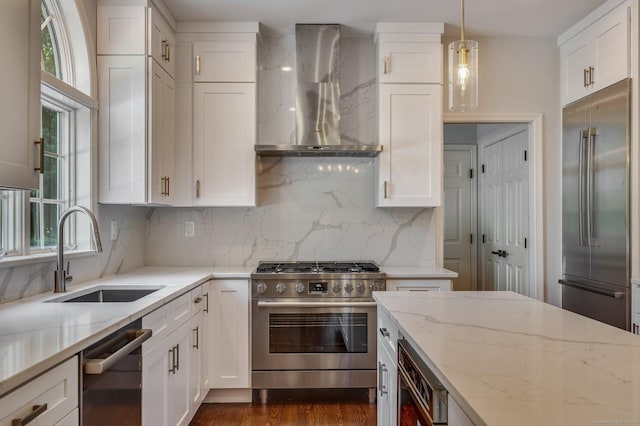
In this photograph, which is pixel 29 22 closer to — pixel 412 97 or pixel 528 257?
pixel 412 97

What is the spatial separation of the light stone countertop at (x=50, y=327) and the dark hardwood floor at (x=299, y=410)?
3.35 feet

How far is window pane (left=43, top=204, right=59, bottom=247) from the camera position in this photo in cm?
219

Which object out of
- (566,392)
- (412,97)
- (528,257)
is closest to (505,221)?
(528,257)

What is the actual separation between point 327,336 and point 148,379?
127 centimetres

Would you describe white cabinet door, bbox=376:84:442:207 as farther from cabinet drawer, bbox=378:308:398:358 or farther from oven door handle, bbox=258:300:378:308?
cabinet drawer, bbox=378:308:398:358

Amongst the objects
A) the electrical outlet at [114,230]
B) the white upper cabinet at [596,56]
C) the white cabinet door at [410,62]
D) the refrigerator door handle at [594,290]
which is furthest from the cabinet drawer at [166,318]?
the white upper cabinet at [596,56]

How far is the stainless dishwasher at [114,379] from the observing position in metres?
1.32

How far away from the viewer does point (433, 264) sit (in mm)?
3303

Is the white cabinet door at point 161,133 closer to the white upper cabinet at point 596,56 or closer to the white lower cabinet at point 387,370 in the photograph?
the white lower cabinet at point 387,370

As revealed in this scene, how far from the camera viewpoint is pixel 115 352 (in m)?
1.45

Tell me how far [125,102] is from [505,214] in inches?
137

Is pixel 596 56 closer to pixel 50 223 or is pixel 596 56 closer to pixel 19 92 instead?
pixel 19 92

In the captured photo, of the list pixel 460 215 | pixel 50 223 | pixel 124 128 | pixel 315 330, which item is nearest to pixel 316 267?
pixel 315 330

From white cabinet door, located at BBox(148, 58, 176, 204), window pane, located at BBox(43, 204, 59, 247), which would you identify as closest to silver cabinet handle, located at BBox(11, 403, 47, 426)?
window pane, located at BBox(43, 204, 59, 247)
